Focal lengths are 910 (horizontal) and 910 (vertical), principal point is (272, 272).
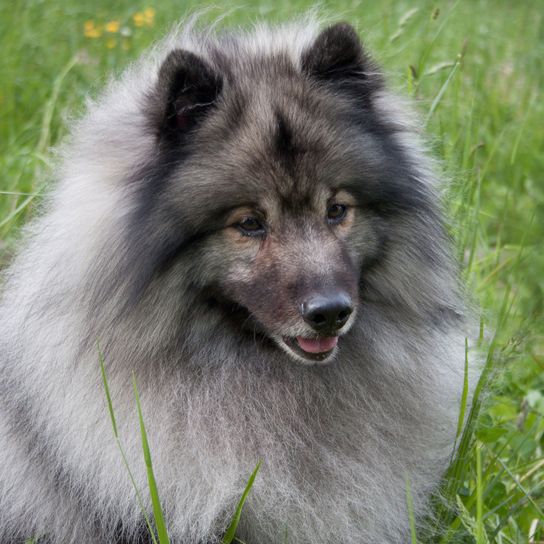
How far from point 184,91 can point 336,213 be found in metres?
0.64

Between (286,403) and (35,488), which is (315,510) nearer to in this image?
(286,403)

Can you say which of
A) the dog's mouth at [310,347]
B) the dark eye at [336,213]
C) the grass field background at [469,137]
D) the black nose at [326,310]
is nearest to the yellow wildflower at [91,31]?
the grass field background at [469,137]

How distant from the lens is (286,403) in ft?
10.7

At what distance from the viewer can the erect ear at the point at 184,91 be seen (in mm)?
2855

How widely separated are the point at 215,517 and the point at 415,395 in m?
0.89

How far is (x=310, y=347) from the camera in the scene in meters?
2.99

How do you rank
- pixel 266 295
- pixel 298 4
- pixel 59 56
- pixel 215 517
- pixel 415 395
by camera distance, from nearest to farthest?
pixel 266 295
pixel 215 517
pixel 415 395
pixel 59 56
pixel 298 4

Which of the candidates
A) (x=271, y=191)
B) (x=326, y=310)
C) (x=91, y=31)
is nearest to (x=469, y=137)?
(x=271, y=191)

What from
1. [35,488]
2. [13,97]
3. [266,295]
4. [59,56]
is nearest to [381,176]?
[266,295]

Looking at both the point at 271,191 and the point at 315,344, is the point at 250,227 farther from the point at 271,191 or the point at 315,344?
the point at 315,344

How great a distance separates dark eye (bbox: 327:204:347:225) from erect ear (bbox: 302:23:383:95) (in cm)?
45

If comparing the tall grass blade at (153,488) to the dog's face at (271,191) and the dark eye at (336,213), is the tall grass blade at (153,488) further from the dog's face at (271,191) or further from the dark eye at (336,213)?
the dark eye at (336,213)

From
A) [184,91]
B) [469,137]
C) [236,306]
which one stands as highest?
[184,91]

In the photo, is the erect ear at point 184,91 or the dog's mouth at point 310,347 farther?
the dog's mouth at point 310,347
